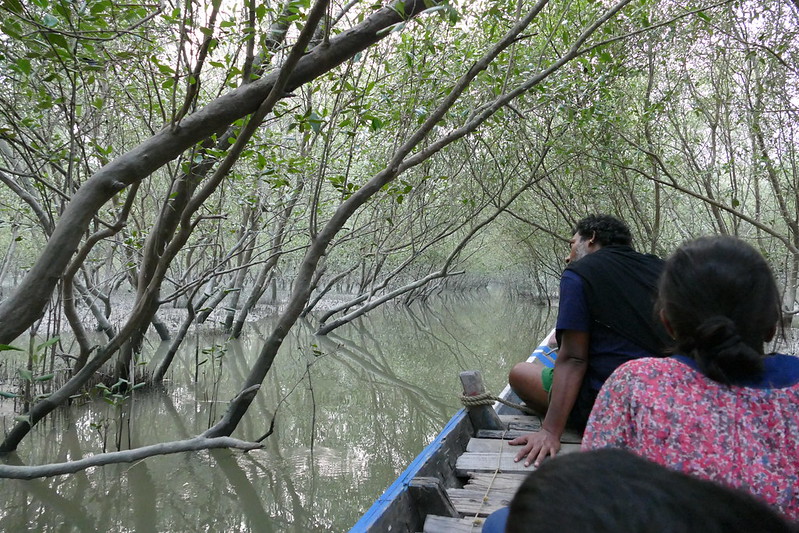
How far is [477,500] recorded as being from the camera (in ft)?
7.85

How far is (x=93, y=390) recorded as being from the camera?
278 inches

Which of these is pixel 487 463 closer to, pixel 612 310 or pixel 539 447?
pixel 539 447

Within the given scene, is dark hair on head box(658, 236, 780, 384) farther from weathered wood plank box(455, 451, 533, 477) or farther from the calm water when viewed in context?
the calm water

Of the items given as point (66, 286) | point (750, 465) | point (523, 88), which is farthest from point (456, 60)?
point (750, 465)

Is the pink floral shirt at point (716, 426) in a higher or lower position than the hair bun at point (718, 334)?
lower

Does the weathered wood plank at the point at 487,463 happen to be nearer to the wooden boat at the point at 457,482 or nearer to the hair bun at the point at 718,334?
the wooden boat at the point at 457,482

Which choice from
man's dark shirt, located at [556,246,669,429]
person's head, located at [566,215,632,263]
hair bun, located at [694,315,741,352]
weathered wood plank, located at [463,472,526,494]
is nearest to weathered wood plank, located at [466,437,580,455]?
weathered wood plank, located at [463,472,526,494]

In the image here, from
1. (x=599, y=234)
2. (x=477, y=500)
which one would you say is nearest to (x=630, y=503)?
(x=477, y=500)

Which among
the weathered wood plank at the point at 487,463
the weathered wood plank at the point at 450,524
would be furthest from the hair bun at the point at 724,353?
the weathered wood plank at the point at 487,463

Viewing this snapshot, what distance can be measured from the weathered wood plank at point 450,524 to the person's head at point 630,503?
1609mm

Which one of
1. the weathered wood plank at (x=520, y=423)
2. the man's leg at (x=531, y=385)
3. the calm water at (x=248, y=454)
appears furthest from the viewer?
the calm water at (x=248, y=454)

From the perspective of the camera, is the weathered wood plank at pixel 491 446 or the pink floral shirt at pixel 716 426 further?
the weathered wood plank at pixel 491 446

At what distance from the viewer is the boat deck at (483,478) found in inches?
85.6

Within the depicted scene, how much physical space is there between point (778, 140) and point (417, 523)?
7.83 m
